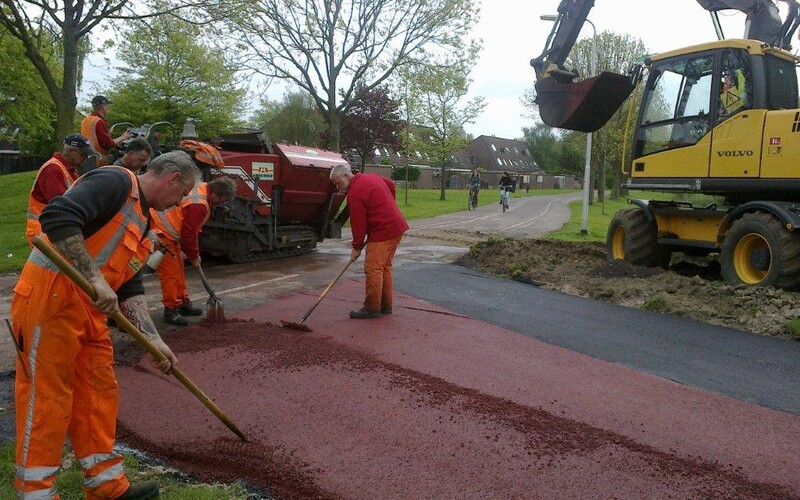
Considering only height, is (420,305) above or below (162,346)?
below

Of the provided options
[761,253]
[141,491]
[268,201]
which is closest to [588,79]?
[761,253]

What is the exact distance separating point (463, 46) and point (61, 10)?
14755 mm

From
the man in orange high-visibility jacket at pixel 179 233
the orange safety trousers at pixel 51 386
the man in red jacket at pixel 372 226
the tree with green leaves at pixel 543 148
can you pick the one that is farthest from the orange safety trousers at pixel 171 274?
the tree with green leaves at pixel 543 148

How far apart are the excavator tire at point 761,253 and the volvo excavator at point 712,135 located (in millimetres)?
11

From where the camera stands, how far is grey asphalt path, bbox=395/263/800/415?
4785 millimetres

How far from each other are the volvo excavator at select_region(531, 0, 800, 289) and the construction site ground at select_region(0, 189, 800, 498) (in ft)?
2.64

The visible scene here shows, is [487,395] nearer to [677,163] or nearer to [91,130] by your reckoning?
[677,163]

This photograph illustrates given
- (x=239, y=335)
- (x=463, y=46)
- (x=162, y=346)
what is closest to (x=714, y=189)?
(x=239, y=335)

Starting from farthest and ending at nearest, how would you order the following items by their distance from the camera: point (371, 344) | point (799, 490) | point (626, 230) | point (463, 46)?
point (463, 46)
point (626, 230)
point (371, 344)
point (799, 490)

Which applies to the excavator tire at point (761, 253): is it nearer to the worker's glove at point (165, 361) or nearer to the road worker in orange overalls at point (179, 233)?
the road worker in orange overalls at point (179, 233)

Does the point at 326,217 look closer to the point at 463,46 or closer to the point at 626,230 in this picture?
the point at 626,230

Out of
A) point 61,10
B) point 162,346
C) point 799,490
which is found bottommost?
point 799,490

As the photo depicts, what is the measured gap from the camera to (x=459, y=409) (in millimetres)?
3984

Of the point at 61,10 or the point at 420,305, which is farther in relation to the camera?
the point at 61,10
